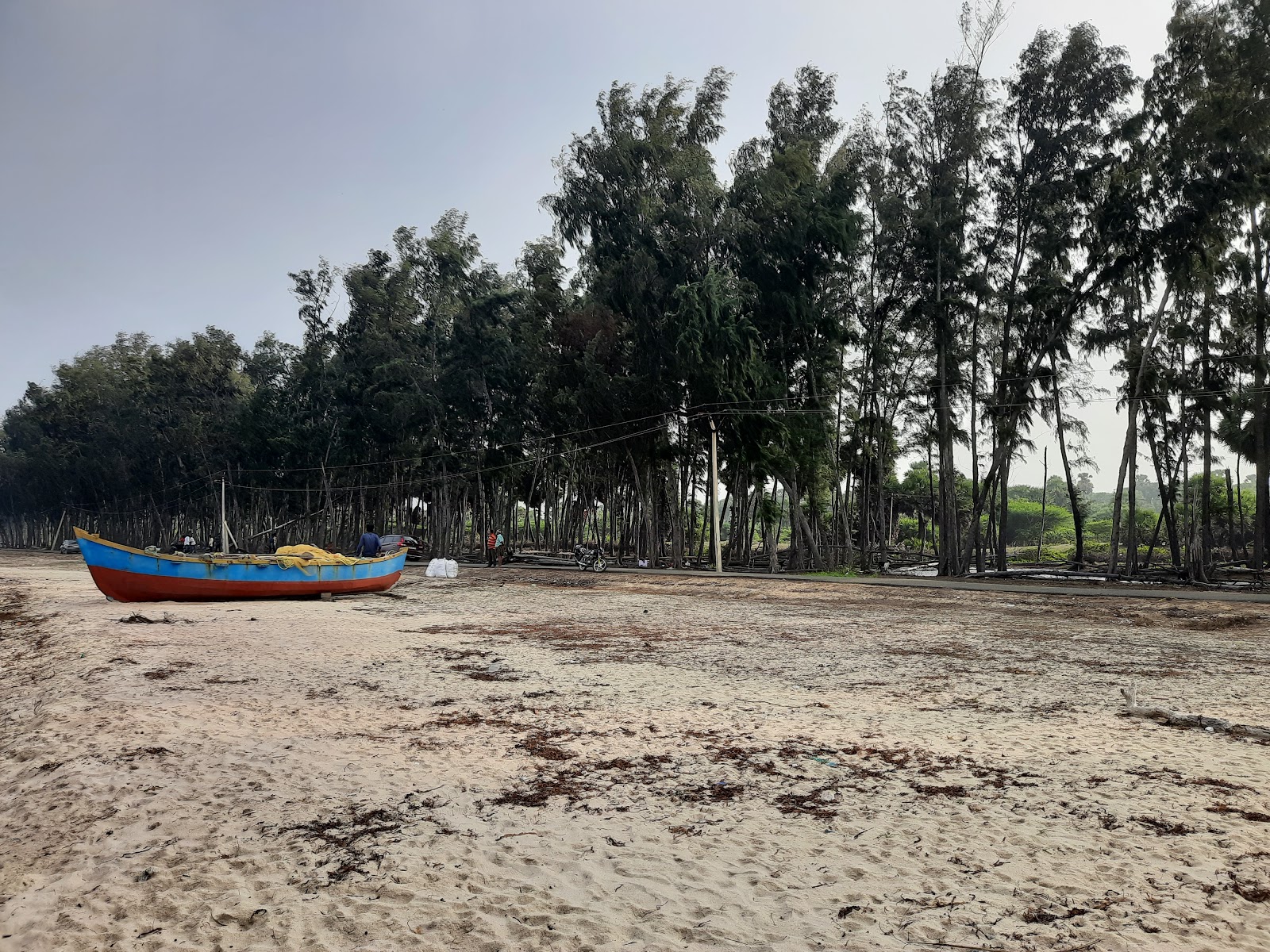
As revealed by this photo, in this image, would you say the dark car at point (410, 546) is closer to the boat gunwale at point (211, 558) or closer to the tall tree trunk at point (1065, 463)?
the boat gunwale at point (211, 558)

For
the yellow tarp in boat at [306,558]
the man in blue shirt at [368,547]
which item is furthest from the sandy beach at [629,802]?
the man in blue shirt at [368,547]

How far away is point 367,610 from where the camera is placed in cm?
1548

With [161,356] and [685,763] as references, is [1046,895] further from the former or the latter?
[161,356]

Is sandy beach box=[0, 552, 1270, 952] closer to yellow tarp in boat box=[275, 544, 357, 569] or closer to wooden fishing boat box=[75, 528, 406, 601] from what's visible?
wooden fishing boat box=[75, 528, 406, 601]

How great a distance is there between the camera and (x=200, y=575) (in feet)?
51.6

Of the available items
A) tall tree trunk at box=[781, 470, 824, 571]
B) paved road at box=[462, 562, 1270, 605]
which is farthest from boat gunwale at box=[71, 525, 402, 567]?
tall tree trunk at box=[781, 470, 824, 571]

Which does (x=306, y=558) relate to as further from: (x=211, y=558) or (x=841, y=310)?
(x=841, y=310)

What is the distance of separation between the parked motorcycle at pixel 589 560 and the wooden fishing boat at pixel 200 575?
38.1ft

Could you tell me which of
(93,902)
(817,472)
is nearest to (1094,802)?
(93,902)

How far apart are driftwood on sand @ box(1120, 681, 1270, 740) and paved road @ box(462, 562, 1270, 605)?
457 inches

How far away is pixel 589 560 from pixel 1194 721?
78.3ft

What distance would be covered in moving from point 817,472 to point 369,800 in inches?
929

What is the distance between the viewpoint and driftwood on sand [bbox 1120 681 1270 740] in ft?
18.2

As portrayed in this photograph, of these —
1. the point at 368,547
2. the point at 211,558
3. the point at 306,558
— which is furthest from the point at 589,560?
the point at 211,558
